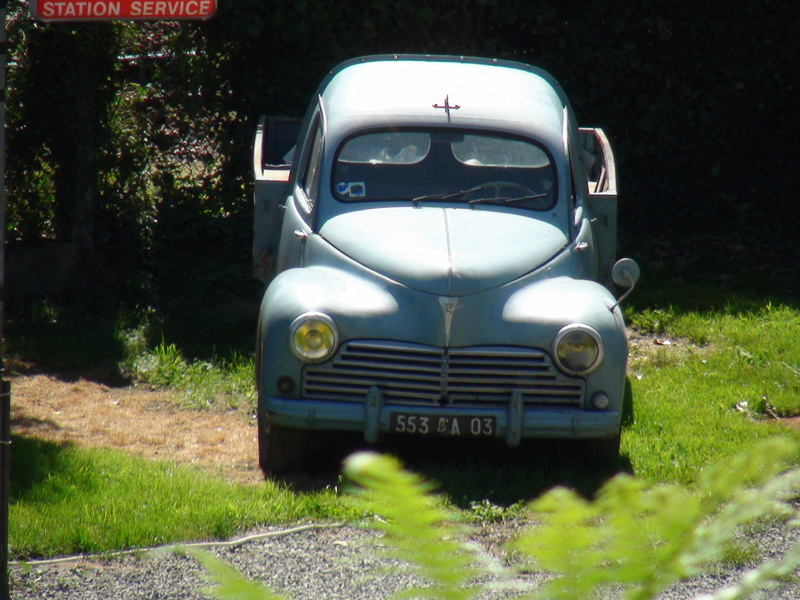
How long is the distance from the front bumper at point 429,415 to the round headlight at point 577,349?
0.72ft

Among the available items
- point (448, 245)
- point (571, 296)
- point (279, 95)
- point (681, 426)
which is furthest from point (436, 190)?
point (279, 95)

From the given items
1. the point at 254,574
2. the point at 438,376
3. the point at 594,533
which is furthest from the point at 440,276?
the point at 594,533

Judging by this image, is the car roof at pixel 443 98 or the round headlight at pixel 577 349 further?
the car roof at pixel 443 98

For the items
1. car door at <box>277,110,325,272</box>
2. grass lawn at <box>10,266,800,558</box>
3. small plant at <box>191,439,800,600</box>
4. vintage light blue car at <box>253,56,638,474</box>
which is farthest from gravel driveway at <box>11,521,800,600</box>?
small plant at <box>191,439,800,600</box>

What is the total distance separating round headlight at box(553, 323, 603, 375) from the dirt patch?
1.60 metres

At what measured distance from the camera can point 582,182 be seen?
5.69 m

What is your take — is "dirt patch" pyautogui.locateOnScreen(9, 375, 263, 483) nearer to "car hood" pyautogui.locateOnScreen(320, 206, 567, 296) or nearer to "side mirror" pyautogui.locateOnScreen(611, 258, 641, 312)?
"car hood" pyautogui.locateOnScreen(320, 206, 567, 296)

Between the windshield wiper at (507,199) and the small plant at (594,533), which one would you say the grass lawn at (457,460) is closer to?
the windshield wiper at (507,199)

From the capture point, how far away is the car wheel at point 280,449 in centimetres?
484

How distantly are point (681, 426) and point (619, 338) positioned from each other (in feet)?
3.84

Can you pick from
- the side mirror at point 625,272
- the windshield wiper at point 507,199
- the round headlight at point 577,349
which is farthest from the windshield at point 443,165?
the round headlight at point 577,349

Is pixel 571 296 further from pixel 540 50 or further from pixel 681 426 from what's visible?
pixel 540 50

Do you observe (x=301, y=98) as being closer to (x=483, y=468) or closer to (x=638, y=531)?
(x=483, y=468)

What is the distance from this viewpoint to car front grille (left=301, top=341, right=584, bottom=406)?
4.62 metres
